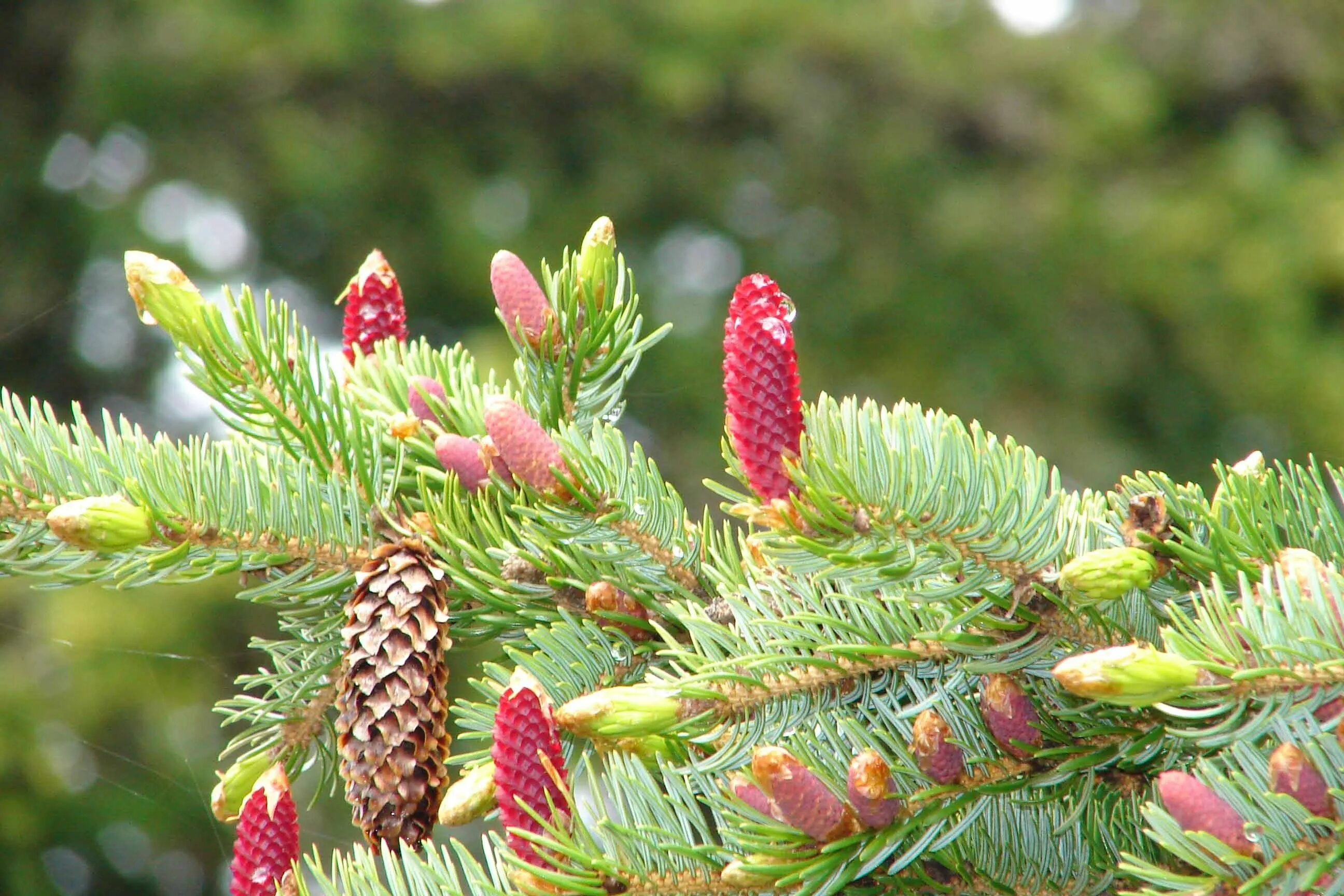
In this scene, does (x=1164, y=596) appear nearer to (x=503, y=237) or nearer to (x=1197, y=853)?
(x=1197, y=853)

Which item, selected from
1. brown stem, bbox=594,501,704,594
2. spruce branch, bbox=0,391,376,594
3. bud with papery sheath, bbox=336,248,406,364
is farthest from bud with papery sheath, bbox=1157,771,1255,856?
bud with papery sheath, bbox=336,248,406,364

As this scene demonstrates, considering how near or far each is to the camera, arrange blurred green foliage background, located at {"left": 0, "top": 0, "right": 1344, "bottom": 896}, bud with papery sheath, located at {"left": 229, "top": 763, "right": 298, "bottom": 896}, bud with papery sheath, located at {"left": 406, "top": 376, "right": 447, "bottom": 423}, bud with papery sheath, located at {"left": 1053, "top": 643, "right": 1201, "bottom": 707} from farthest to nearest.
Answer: blurred green foliage background, located at {"left": 0, "top": 0, "right": 1344, "bottom": 896}
bud with papery sheath, located at {"left": 406, "top": 376, "right": 447, "bottom": 423}
bud with papery sheath, located at {"left": 229, "top": 763, "right": 298, "bottom": 896}
bud with papery sheath, located at {"left": 1053, "top": 643, "right": 1201, "bottom": 707}

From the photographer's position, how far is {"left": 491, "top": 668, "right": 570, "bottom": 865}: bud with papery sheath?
38 centimetres

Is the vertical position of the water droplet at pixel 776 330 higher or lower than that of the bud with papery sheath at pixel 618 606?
higher

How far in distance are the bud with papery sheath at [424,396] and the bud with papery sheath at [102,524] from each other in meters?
0.15

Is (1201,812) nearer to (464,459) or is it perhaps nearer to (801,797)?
(801,797)

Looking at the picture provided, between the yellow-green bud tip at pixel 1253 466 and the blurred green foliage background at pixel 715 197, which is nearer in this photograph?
the yellow-green bud tip at pixel 1253 466

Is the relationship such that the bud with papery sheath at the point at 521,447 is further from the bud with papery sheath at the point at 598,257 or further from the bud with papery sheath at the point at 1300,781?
the bud with papery sheath at the point at 1300,781

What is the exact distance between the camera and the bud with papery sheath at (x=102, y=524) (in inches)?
16.9

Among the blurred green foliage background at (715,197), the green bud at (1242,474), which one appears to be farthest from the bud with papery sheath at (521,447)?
the blurred green foliage background at (715,197)

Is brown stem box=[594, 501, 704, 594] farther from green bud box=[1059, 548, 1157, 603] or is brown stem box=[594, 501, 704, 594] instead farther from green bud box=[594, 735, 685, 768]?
green bud box=[1059, 548, 1157, 603]

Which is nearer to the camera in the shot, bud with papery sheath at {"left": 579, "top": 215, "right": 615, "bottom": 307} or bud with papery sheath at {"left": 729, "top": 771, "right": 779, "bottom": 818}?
bud with papery sheath at {"left": 729, "top": 771, "right": 779, "bottom": 818}

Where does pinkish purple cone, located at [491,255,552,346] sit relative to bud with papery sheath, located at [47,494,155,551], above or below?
above

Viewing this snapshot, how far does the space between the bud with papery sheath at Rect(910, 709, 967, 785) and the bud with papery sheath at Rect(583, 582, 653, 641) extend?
0.45ft
